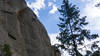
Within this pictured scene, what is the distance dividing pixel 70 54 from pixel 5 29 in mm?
9057

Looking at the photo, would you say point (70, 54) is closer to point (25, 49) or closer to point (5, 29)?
point (25, 49)

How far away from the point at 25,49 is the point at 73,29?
791 centimetres

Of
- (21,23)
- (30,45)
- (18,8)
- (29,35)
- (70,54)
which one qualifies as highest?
(18,8)

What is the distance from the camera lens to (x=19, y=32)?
1605 centimetres

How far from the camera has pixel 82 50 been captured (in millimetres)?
18953

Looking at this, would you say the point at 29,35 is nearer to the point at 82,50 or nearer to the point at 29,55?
the point at 29,55

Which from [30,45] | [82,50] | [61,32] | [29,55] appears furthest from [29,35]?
[82,50]

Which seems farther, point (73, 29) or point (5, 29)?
point (73, 29)

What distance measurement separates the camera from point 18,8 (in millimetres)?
18328

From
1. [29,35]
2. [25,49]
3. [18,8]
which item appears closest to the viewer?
[25,49]

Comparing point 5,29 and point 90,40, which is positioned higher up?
point 5,29

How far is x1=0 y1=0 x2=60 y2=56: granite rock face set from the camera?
13.9 meters

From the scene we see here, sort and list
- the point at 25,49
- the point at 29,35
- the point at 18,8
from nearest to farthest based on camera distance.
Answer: the point at 25,49
the point at 29,35
the point at 18,8

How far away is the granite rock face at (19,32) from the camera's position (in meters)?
13.9
